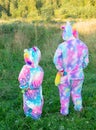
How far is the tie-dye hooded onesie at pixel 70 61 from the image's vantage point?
6422 millimetres

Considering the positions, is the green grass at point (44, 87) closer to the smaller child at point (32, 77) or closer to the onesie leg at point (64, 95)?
the onesie leg at point (64, 95)

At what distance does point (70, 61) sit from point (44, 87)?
8.17 ft

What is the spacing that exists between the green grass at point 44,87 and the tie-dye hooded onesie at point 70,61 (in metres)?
0.53

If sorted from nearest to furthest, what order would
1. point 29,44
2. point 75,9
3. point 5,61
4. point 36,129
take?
1. point 36,129
2. point 5,61
3. point 29,44
4. point 75,9

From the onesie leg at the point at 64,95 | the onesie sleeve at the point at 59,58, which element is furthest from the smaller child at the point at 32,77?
the onesie leg at the point at 64,95

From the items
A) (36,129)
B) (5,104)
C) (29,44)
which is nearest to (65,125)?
(36,129)

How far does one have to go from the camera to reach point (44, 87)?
8836 millimetres

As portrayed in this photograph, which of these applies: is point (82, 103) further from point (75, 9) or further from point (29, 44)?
point (75, 9)

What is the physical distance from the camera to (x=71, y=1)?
45344 millimetres

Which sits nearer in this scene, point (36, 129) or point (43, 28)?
point (36, 129)

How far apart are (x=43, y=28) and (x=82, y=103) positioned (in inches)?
307

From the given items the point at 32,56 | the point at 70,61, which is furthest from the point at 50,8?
the point at 32,56

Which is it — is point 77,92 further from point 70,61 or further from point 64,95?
point 70,61

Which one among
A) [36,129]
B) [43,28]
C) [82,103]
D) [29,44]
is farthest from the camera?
[43,28]
